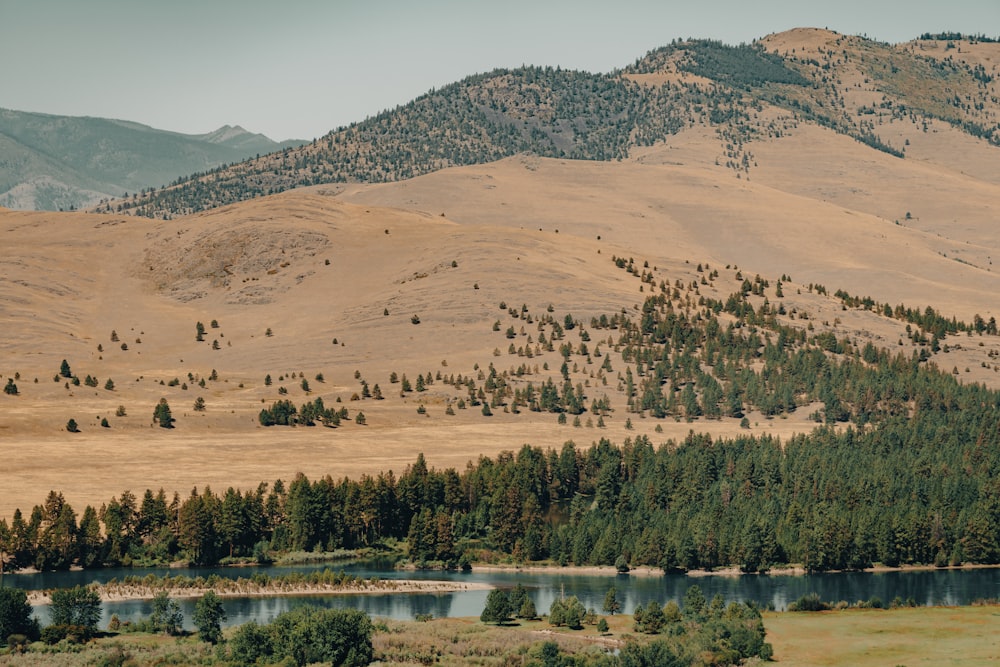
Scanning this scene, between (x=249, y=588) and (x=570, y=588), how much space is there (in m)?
37.8

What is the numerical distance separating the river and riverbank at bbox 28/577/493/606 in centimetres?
157

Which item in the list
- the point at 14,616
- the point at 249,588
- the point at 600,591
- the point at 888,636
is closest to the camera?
the point at 14,616

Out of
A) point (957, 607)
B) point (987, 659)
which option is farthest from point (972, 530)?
point (987, 659)

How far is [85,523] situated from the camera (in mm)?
182000

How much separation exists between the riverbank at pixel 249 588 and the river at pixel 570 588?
1.57 meters

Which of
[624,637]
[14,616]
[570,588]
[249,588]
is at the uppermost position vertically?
[14,616]

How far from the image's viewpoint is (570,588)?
176125mm

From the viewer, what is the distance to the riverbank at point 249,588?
164m

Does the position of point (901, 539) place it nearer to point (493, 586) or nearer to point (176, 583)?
point (493, 586)

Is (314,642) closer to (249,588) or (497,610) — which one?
(497,610)

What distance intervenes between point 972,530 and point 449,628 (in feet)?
271

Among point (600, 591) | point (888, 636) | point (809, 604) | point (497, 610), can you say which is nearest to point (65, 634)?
point (497, 610)

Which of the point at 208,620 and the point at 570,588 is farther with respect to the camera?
the point at 570,588

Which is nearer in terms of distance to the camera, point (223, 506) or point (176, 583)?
point (176, 583)
